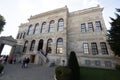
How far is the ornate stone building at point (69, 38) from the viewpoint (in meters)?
19.1

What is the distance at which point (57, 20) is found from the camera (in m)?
25.1

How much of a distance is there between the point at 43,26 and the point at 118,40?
2031cm

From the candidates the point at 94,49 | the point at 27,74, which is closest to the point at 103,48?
the point at 94,49

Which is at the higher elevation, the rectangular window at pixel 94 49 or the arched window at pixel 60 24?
the arched window at pixel 60 24

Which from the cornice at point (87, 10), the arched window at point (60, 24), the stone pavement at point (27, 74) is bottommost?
the stone pavement at point (27, 74)

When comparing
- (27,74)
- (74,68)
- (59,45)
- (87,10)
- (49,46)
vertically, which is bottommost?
(27,74)

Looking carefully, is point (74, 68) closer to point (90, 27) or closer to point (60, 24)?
point (90, 27)

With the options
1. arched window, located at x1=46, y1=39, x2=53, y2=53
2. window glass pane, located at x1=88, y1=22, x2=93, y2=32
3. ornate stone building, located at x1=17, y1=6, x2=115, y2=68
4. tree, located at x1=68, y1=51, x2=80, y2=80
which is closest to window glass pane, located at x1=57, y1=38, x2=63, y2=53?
ornate stone building, located at x1=17, y1=6, x2=115, y2=68

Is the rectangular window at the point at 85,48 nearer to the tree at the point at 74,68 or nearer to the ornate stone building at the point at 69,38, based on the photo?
the ornate stone building at the point at 69,38

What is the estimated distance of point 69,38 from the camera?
2322 centimetres

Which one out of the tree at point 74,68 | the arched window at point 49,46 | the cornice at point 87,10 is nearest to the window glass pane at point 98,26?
the cornice at point 87,10

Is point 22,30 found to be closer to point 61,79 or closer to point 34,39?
point 34,39

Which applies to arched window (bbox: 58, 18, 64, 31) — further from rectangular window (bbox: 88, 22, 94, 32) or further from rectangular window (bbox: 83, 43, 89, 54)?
rectangular window (bbox: 83, 43, 89, 54)

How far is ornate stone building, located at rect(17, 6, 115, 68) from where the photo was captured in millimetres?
19136
